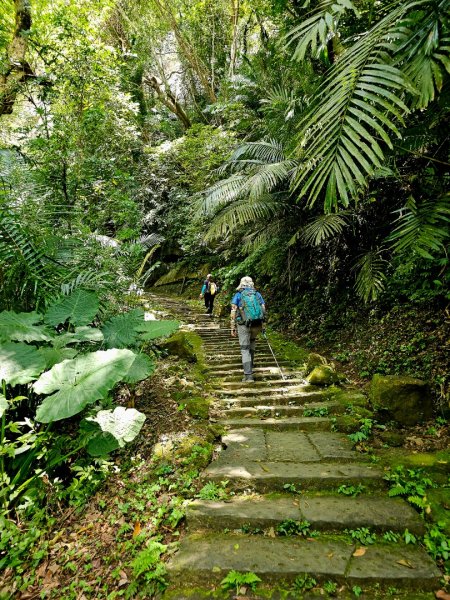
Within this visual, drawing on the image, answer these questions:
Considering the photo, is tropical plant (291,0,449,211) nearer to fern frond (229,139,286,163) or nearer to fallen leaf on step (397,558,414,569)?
fallen leaf on step (397,558,414,569)

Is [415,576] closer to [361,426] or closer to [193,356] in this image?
[361,426]

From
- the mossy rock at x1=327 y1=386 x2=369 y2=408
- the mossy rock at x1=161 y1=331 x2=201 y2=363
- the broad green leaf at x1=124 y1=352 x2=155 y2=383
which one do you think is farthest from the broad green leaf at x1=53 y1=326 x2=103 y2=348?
the mossy rock at x1=327 y1=386 x2=369 y2=408

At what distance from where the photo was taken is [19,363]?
9.46 ft

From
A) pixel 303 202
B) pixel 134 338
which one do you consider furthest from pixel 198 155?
pixel 134 338

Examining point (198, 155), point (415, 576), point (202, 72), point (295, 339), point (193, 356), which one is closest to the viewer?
point (415, 576)

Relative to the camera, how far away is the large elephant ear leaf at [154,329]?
366 cm

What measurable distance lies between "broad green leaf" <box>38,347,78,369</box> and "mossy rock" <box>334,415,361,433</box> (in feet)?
9.77

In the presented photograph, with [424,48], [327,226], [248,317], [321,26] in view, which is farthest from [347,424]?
[321,26]

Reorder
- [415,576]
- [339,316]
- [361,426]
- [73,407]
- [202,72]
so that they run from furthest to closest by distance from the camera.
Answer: [202,72] → [339,316] → [361,426] → [73,407] → [415,576]

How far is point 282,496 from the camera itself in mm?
2795

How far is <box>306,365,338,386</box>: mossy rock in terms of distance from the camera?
4633mm

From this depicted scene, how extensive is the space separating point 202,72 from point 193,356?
43.1 ft

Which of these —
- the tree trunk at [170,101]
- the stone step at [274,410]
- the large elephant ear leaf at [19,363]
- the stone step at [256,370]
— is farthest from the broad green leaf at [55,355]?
the tree trunk at [170,101]

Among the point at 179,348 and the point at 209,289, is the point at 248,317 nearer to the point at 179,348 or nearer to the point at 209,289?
the point at 179,348
